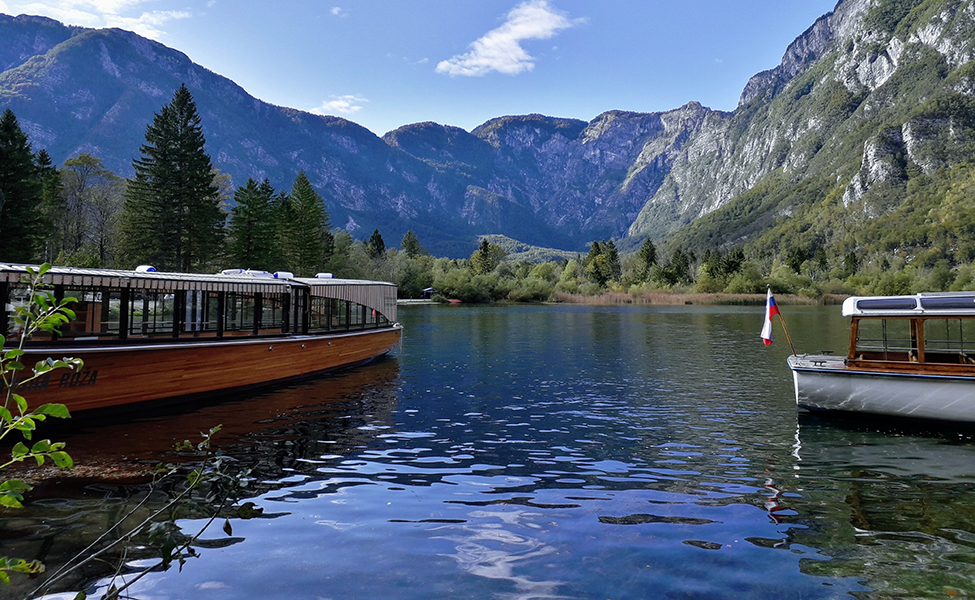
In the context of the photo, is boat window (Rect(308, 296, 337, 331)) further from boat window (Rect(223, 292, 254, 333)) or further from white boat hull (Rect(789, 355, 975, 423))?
white boat hull (Rect(789, 355, 975, 423))

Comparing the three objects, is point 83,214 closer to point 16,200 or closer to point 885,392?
point 16,200

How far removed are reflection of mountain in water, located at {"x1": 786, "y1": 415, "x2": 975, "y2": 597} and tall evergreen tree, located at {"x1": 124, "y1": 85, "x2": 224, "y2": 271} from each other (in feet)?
212

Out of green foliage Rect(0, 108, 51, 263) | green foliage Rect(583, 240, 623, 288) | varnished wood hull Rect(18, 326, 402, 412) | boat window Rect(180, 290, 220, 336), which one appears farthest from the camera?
green foliage Rect(583, 240, 623, 288)

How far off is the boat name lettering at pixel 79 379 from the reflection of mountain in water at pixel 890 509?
58.4 ft

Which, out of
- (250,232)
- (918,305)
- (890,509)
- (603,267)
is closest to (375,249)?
(250,232)

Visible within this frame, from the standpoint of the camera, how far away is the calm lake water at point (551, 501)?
7.42 m

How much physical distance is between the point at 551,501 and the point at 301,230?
7877 cm

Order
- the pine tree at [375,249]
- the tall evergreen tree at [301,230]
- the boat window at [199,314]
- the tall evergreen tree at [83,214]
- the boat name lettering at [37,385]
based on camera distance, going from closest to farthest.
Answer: the boat name lettering at [37,385]
the boat window at [199,314]
the tall evergreen tree at [83,214]
the tall evergreen tree at [301,230]
the pine tree at [375,249]

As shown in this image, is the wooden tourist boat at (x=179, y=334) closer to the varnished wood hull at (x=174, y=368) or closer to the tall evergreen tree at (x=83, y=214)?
the varnished wood hull at (x=174, y=368)

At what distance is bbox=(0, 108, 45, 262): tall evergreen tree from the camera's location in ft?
155

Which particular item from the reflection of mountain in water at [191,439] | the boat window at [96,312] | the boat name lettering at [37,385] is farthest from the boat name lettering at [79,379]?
the boat window at [96,312]

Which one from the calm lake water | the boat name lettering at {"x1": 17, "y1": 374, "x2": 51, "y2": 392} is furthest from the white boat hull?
the boat name lettering at {"x1": 17, "y1": 374, "x2": 51, "y2": 392}

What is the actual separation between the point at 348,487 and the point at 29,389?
9.42 metres

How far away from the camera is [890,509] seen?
395 inches
